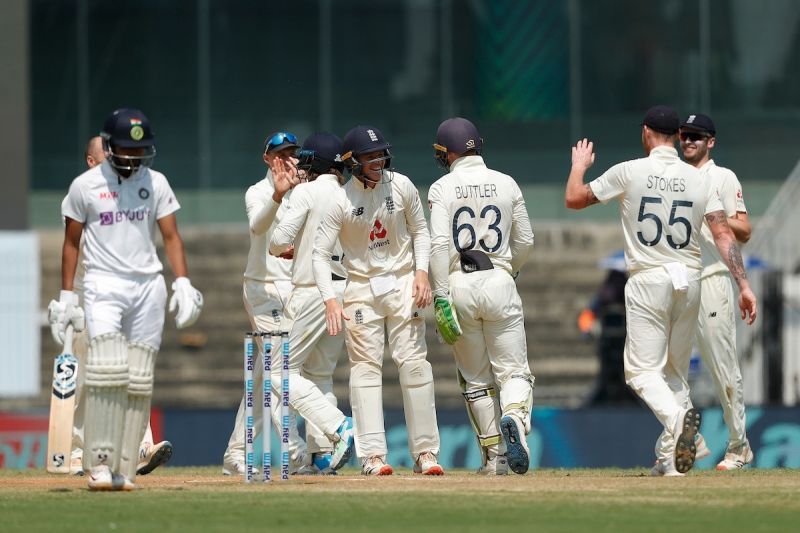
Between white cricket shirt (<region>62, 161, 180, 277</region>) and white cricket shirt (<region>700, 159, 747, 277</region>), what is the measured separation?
157 inches

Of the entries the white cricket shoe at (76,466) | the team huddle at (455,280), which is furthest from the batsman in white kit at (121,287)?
the white cricket shoe at (76,466)

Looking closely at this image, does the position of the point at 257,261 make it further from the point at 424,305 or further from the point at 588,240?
the point at 588,240

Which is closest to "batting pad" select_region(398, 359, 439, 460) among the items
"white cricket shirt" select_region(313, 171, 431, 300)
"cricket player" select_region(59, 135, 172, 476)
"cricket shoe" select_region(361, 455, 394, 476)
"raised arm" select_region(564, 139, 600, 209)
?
"cricket shoe" select_region(361, 455, 394, 476)

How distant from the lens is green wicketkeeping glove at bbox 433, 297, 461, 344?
10.3 m

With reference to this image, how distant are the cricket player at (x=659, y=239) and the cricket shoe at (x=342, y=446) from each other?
171 centimetres

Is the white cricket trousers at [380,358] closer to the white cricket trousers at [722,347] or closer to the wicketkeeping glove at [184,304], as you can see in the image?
the wicketkeeping glove at [184,304]

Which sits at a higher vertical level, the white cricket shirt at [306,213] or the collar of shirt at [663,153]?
the collar of shirt at [663,153]

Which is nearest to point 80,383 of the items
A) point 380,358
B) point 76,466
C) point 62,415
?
point 62,415

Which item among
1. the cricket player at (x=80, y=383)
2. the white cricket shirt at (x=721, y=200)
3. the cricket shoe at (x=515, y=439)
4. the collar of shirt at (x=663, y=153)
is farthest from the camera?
the white cricket shirt at (x=721, y=200)

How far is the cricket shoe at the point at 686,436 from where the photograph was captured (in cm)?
977

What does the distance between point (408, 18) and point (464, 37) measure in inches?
31.5

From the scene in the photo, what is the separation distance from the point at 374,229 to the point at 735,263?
224 cm

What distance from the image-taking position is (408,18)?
23.1m

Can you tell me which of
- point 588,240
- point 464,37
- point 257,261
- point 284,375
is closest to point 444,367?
point 588,240
